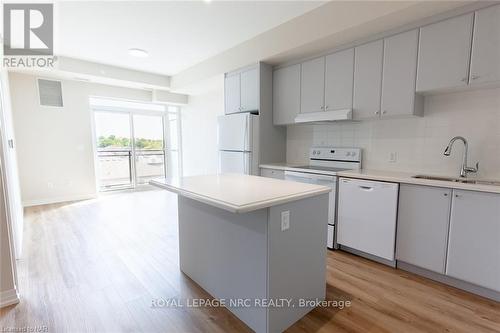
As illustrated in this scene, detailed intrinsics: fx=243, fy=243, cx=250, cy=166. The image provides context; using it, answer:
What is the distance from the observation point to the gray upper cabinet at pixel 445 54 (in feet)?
6.72

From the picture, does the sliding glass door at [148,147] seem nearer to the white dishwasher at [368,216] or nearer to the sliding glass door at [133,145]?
the sliding glass door at [133,145]

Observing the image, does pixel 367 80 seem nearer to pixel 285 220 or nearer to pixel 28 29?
pixel 285 220

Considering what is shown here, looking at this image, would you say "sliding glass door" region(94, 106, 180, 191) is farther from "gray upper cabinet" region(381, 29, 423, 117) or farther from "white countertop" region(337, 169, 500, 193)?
"gray upper cabinet" region(381, 29, 423, 117)

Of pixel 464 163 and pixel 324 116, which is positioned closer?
pixel 464 163

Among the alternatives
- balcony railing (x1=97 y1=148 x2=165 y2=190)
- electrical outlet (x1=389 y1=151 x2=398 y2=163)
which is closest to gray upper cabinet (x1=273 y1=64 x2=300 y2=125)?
electrical outlet (x1=389 y1=151 x2=398 y2=163)

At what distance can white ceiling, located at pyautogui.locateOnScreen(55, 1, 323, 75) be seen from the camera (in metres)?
2.62

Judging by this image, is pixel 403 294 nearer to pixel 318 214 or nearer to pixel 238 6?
pixel 318 214

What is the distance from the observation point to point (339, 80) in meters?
2.88

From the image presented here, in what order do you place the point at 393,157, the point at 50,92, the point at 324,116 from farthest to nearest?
1. the point at 50,92
2. the point at 324,116
3. the point at 393,157

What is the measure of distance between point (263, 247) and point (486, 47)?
Result: 7.76ft

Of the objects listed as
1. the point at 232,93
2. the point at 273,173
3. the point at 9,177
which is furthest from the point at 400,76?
the point at 9,177

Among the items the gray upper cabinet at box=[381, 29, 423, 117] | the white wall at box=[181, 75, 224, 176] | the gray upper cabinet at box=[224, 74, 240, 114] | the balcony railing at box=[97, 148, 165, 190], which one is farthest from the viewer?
the balcony railing at box=[97, 148, 165, 190]

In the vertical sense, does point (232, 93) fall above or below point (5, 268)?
above

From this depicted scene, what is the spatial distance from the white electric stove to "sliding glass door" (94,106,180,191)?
4.47 metres
